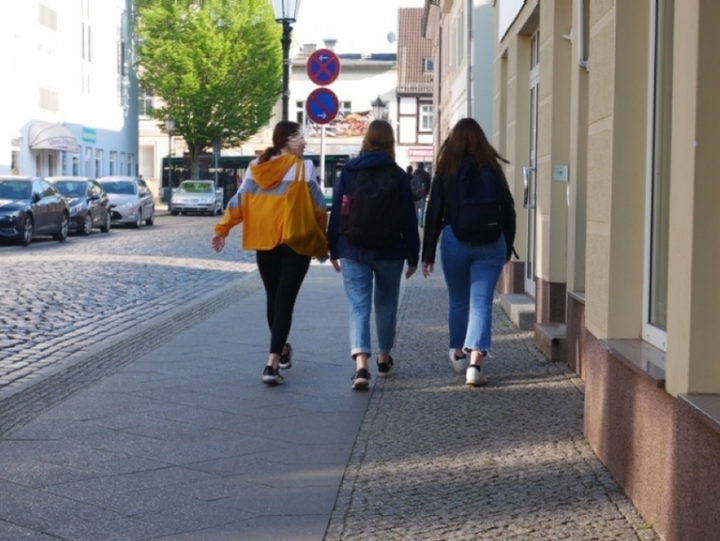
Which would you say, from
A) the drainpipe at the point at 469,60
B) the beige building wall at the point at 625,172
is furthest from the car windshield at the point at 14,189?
the beige building wall at the point at 625,172

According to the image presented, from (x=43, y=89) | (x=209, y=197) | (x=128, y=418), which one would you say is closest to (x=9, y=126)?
(x=43, y=89)

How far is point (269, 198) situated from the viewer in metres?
9.19

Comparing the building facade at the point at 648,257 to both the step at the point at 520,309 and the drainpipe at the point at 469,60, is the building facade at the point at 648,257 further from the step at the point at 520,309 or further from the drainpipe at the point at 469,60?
the drainpipe at the point at 469,60

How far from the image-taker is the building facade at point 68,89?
1975 inches

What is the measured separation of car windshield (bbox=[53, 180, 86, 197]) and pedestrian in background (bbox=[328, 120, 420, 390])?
1089 inches

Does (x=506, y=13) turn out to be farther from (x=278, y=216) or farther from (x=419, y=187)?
(x=419, y=187)

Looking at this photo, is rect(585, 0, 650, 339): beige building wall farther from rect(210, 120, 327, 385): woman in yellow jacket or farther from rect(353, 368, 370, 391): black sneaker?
rect(210, 120, 327, 385): woman in yellow jacket

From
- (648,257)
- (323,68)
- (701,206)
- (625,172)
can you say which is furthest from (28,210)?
(701,206)

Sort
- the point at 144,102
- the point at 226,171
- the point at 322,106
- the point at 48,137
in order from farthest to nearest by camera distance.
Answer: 1. the point at 144,102
2. the point at 226,171
3. the point at 48,137
4. the point at 322,106

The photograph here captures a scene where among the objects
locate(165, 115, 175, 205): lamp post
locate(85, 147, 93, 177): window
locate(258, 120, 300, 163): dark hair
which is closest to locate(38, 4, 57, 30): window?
locate(85, 147, 93, 177): window

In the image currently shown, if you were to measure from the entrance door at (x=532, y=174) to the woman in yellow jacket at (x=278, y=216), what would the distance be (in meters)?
4.13

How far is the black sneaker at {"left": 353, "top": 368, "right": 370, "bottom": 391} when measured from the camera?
29.0 feet

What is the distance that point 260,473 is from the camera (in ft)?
20.7

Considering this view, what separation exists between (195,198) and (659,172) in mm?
52322
